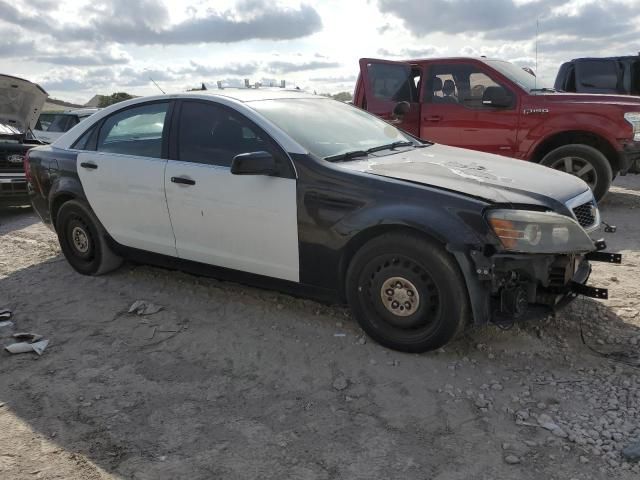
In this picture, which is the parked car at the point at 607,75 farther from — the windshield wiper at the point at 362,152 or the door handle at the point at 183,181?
the door handle at the point at 183,181

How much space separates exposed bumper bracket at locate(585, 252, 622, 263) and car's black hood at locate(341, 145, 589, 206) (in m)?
0.40

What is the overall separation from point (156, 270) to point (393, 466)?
11.1ft

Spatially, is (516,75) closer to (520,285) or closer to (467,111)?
(467,111)

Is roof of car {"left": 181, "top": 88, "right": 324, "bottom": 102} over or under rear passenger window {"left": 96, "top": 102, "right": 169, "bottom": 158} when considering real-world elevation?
over

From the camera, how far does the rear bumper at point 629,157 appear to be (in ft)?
22.2

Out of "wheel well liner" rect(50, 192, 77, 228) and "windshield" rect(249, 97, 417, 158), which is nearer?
"windshield" rect(249, 97, 417, 158)

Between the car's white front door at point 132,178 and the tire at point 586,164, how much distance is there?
4.82 metres

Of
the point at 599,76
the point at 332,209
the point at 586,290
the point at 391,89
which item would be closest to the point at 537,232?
the point at 586,290

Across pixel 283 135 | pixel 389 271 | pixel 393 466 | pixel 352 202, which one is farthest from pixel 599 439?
pixel 283 135

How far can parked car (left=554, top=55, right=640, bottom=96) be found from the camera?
10.5 m

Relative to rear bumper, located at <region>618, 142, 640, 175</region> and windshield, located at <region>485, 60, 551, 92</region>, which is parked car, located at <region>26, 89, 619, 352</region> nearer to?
windshield, located at <region>485, 60, 551, 92</region>

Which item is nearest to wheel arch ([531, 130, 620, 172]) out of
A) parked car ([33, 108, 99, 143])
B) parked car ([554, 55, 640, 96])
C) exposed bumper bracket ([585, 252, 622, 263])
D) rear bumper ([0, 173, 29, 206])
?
exposed bumper bracket ([585, 252, 622, 263])

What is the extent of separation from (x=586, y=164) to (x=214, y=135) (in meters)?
4.84

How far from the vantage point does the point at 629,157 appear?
22.4 ft
